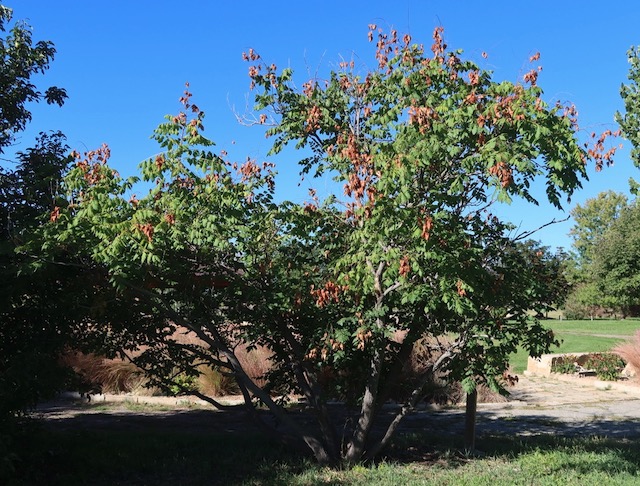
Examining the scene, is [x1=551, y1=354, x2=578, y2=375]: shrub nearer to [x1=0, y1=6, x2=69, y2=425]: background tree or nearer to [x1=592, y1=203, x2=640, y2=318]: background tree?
[x1=0, y1=6, x2=69, y2=425]: background tree

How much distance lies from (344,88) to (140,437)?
4750 millimetres

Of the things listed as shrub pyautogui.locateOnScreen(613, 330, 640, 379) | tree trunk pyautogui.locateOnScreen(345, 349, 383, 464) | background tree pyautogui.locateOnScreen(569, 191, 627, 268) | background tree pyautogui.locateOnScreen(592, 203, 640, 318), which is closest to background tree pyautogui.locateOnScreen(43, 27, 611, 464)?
tree trunk pyautogui.locateOnScreen(345, 349, 383, 464)

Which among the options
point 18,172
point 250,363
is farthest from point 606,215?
point 18,172

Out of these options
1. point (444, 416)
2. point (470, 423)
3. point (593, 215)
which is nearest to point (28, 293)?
point (470, 423)

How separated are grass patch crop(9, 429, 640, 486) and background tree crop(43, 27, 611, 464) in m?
0.55

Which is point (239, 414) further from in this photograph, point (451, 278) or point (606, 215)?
point (606, 215)

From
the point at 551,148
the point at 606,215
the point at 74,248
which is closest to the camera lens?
the point at 551,148

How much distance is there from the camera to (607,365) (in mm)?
14922

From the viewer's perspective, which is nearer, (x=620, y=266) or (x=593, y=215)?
(x=620, y=266)

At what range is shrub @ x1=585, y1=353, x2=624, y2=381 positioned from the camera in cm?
1473

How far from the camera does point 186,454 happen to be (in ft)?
22.3

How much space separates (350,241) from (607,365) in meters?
11.8

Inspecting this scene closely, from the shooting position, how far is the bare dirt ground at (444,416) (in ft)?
28.7

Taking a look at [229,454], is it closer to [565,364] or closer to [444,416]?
[444,416]
